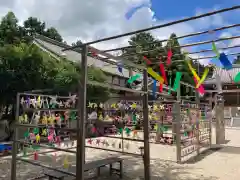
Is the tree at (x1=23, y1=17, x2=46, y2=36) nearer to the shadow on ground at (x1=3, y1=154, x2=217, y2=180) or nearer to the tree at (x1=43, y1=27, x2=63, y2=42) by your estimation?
the tree at (x1=43, y1=27, x2=63, y2=42)

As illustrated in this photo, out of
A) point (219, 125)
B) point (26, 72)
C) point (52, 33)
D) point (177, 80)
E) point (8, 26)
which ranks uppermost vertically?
point (52, 33)

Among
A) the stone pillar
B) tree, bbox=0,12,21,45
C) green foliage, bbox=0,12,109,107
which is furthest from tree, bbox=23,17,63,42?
the stone pillar

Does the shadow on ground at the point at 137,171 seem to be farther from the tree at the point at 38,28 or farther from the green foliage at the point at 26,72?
the tree at the point at 38,28

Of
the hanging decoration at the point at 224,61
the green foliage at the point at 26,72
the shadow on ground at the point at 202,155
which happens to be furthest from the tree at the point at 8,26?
the hanging decoration at the point at 224,61

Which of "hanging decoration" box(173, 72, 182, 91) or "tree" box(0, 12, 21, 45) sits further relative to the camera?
"tree" box(0, 12, 21, 45)

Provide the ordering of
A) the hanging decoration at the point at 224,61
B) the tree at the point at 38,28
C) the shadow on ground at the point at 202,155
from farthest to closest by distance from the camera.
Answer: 1. the tree at the point at 38,28
2. the shadow on ground at the point at 202,155
3. the hanging decoration at the point at 224,61

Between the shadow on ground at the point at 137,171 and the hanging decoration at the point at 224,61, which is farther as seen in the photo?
the shadow on ground at the point at 137,171

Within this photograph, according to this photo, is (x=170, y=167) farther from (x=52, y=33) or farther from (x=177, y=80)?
(x=52, y=33)

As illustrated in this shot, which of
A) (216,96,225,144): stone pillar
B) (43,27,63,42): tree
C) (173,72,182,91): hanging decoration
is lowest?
(216,96,225,144): stone pillar

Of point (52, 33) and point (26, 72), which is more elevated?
point (52, 33)

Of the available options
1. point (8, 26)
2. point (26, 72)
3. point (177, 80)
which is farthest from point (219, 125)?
point (8, 26)

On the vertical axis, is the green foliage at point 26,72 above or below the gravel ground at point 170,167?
above

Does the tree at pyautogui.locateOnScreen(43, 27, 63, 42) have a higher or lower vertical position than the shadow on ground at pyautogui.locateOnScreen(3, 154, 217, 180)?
higher

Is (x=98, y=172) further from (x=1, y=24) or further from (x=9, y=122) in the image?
(x=1, y=24)
